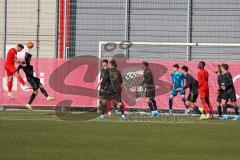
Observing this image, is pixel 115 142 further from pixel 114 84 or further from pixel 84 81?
pixel 84 81

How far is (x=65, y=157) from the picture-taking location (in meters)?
12.9

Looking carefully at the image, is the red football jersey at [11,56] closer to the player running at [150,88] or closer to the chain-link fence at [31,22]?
the player running at [150,88]

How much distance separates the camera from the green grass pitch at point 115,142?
1329 centimetres

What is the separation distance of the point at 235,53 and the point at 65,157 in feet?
67.2

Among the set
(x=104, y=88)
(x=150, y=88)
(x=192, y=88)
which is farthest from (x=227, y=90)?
(x=104, y=88)

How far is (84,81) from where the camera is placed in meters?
32.4

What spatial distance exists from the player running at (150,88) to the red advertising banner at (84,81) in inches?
39.1

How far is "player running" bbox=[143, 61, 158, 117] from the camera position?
28.5m

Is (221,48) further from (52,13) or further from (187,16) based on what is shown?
(52,13)

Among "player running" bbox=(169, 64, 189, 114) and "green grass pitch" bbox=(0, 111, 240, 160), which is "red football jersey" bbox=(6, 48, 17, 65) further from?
"green grass pitch" bbox=(0, 111, 240, 160)

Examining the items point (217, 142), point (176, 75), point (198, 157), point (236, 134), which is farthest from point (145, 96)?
point (198, 157)

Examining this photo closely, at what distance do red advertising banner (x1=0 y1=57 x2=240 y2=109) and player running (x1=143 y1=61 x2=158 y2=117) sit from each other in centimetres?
99

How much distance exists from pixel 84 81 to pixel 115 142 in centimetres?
1667

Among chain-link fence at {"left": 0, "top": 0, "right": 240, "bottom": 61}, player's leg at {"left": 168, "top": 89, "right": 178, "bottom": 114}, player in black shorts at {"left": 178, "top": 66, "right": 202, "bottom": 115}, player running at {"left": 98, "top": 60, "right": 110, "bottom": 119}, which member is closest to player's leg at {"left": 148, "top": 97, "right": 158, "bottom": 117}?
player's leg at {"left": 168, "top": 89, "right": 178, "bottom": 114}
